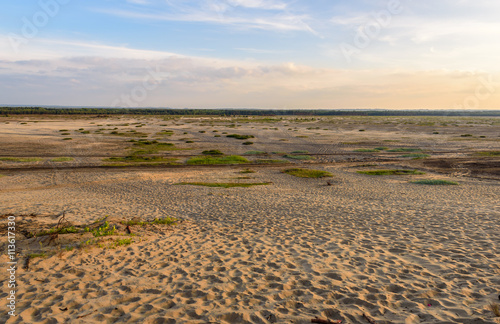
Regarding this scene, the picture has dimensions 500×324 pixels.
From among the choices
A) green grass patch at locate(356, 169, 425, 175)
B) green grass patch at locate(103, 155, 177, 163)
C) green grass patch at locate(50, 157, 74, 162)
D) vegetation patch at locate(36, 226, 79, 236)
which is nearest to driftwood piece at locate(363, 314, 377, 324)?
vegetation patch at locate(36, 226, 79, 236)

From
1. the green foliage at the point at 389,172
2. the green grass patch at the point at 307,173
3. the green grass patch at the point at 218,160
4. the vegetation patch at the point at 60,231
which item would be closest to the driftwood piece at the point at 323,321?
the vegetation patch at the point at 60,231

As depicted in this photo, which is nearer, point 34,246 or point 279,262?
point 279,262

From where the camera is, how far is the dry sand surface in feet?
21.2

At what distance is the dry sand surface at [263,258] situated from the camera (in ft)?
21.2

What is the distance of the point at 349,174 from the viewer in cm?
2797

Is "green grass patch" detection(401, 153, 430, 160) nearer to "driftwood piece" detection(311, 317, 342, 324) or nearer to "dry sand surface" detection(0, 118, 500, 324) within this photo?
"dry sand surface" detection(0, 118, 500, 324)

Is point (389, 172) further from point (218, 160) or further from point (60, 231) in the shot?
point (60, 231)

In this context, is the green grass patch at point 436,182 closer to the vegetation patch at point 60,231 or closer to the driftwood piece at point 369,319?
the driftwood piece at point 369,319

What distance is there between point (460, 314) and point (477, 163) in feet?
111

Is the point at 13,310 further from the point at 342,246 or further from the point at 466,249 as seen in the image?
the point at 466,249

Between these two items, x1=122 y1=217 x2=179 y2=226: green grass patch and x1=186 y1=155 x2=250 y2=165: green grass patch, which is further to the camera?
x1=186 y1=155 x2=250 y2=165: green grass patch

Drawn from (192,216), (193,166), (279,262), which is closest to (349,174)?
(193,166)

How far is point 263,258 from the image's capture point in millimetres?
9234

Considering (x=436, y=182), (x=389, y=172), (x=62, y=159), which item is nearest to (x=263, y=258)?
(x=436, y=182)
